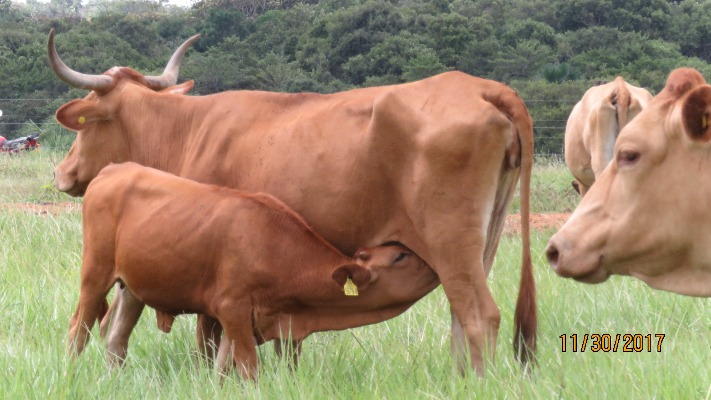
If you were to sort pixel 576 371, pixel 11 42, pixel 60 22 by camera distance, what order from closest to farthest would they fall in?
pixel 576 371, pixel 11 42, pixel 60 22

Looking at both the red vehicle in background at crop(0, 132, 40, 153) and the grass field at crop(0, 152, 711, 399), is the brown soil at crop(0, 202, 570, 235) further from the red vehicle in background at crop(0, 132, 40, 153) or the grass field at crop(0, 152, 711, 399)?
the red vehicle in background at crop(0, 132, 40, 153)

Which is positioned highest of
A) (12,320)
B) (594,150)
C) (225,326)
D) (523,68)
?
(225,326)

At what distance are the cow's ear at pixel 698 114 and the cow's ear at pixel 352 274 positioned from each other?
1850 millimetres

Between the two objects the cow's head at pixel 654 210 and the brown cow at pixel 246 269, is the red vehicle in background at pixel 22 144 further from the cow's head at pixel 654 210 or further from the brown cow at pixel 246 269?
the cow's head at pixel 654 210

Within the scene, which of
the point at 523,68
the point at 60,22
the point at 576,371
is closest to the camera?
the point at 576,371

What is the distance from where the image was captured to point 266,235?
223 inches

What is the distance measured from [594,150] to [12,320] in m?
5.68

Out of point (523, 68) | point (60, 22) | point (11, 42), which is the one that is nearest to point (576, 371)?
point (523, 68)

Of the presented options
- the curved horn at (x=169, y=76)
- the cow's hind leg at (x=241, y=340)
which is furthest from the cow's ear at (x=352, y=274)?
the curved horn at (x=169, y=76)

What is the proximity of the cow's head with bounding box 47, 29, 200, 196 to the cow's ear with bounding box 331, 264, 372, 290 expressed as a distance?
236 centimetres

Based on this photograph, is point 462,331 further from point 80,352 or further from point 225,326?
point 80,352

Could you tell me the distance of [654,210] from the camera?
4266 millimetres
